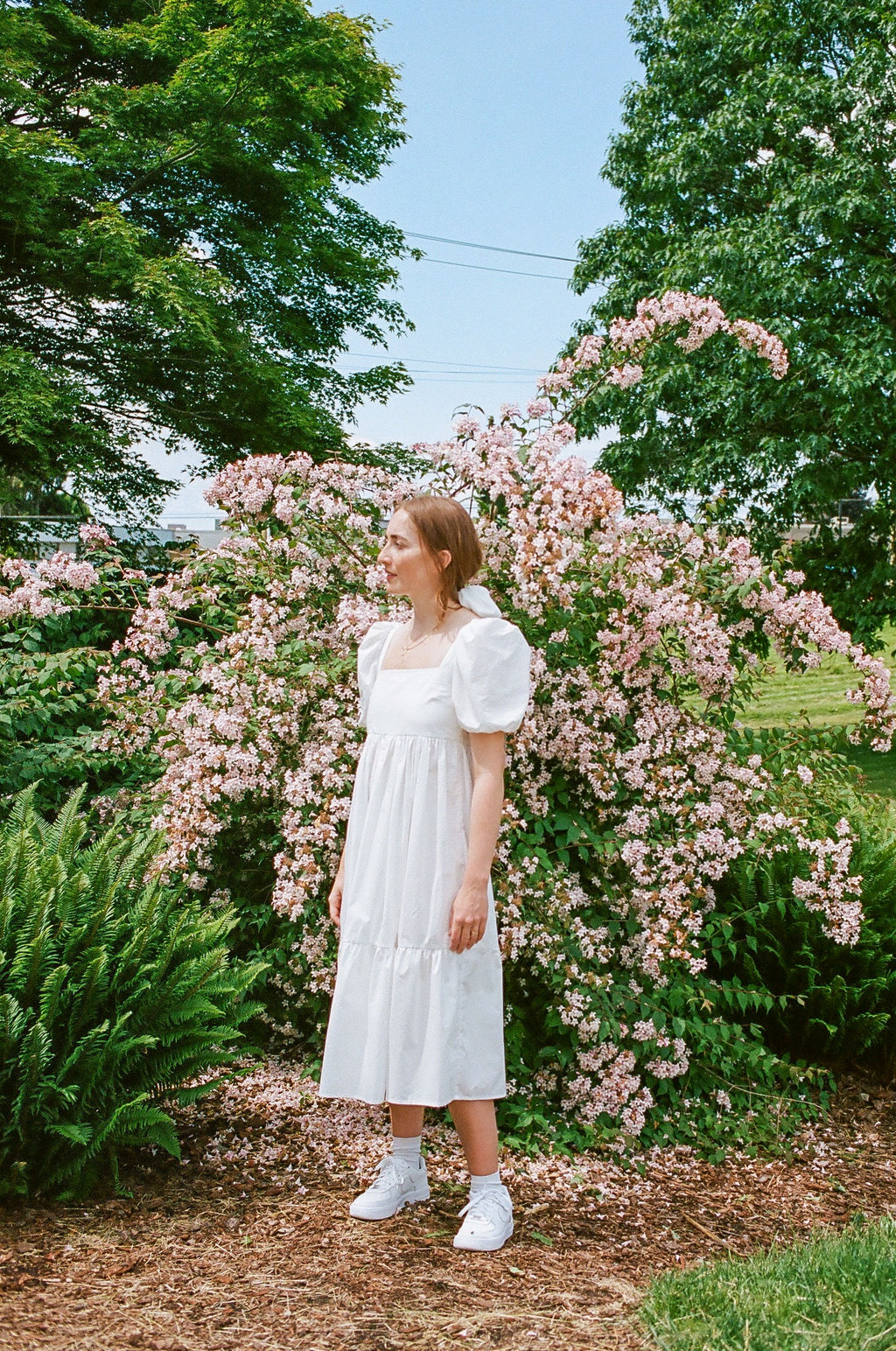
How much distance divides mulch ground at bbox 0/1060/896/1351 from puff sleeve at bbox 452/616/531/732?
132 cm

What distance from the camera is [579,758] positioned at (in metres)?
3.76

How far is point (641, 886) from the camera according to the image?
12.8ft

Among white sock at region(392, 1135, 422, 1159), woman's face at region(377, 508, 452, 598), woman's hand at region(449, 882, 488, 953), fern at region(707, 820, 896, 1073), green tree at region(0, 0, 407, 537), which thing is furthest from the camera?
green tree at region(0, 0, 407, 537)

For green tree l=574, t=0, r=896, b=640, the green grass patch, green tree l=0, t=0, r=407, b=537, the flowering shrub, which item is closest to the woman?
the green grass patch

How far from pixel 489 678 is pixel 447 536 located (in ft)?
1.37

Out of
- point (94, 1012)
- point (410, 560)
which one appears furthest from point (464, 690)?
point (94, 1012)

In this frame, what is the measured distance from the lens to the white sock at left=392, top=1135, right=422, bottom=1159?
2994 mm

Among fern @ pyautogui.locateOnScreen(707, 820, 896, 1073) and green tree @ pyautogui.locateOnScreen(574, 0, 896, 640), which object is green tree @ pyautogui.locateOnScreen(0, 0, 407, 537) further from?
fern @ pyautogui.locateOnScreen(707, 820, 896, 1073)

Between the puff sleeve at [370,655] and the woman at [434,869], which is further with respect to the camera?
the puff sleeve at [370,655]

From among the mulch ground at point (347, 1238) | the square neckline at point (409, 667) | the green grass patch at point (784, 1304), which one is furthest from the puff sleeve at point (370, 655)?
the green grass patch at point (784, 1304)

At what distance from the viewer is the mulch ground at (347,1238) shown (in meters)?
2.41

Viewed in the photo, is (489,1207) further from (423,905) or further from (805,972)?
(805,972)

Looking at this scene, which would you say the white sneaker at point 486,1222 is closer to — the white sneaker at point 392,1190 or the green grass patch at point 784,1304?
the white sneaker at point 392,1190

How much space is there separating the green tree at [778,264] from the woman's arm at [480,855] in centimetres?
1033
